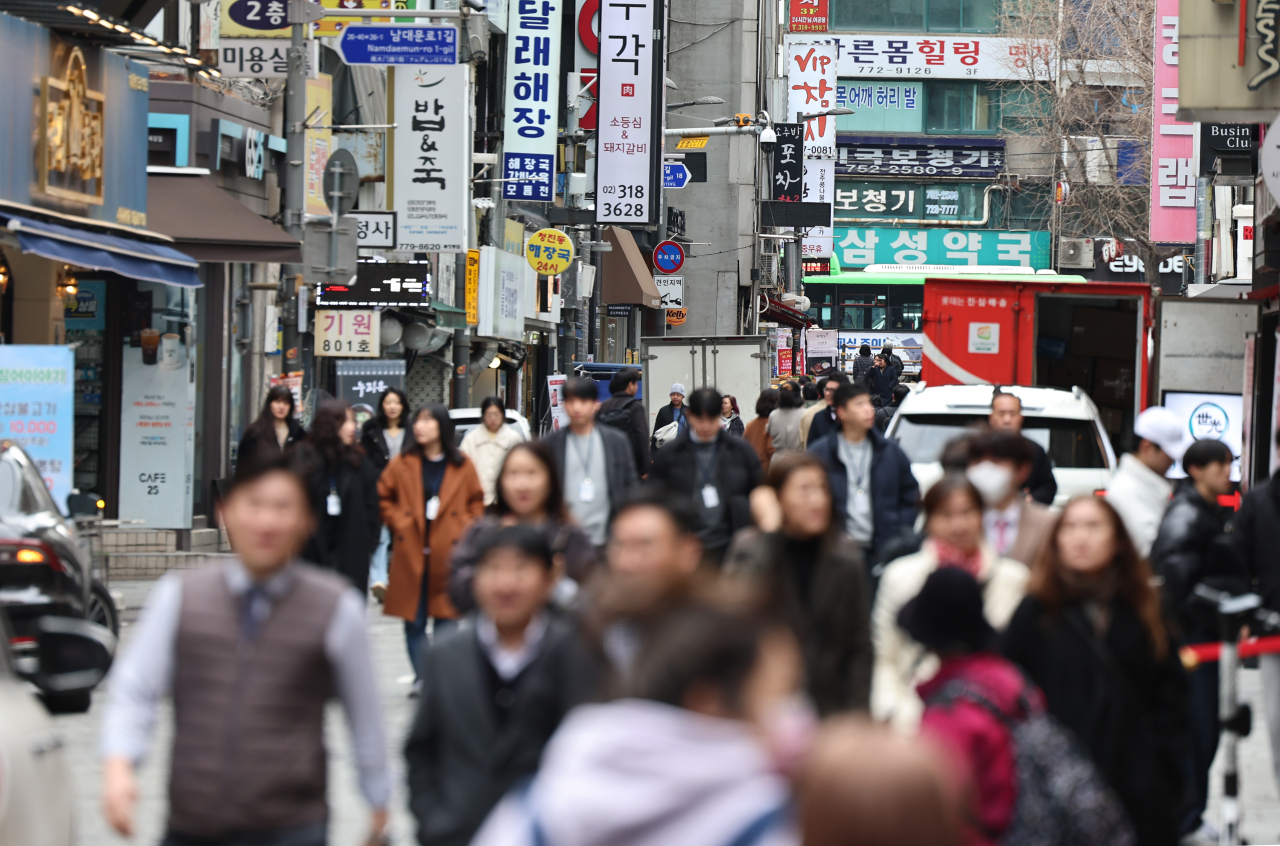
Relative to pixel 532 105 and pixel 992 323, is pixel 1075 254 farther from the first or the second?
pixel 992 323

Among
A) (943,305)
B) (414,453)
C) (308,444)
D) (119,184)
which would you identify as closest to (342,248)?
(119,184)

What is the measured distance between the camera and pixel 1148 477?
804 cm

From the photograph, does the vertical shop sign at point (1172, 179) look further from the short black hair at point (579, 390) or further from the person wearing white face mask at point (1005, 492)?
the person wearing white face mask at point (1005, 492)

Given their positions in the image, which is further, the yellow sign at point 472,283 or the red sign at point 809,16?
the red sign at point 809,16

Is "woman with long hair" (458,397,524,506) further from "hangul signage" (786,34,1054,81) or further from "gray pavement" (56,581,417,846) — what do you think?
"hangul signage" (786,34,1054,81)

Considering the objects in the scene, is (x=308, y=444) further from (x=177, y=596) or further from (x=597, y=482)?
(x=177, y=596)

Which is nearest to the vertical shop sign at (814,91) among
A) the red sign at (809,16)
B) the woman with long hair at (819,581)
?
the red sign at (809,16)

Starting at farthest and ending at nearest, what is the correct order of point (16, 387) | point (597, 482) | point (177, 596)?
1. point (16, 387)
2. point (597, 482)
3. point (177, 596)

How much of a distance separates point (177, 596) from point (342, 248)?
14.9 metres

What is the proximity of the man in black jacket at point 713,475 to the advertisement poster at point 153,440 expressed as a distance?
8.85 metres

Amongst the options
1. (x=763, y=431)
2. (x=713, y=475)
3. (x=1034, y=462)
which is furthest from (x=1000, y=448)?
(x=763, y=431)

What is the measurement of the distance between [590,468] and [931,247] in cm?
6403

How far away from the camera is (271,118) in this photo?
20.8m

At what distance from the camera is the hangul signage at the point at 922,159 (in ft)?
243
